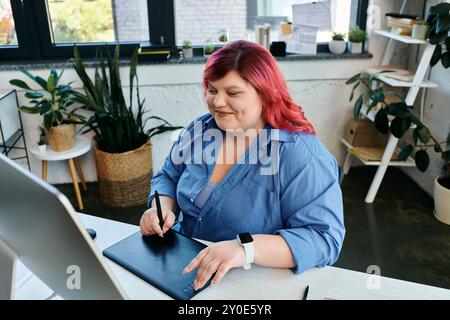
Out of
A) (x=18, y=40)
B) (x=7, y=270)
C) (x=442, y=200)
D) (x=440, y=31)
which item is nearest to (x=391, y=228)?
(x=442, y=200)

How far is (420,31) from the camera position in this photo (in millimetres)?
2725

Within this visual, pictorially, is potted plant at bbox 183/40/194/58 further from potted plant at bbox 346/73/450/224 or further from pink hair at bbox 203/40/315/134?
pink hair at bbox 203/40/315/134

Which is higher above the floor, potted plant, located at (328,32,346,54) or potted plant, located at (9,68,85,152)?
potted plant, located at (328,32,346,54)

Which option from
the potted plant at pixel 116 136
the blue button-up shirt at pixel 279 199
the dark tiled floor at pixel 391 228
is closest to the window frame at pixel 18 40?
the potted plant at pixel 116 136

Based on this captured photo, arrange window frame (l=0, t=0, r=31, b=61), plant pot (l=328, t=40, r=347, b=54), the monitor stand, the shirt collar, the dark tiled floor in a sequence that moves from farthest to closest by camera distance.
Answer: plant pot (l=328, t=40, r=347, b=54)
window frame (l=0, t=0, r=31, b=61)
the dark tiled floor
the shirt collar
the monitor stand

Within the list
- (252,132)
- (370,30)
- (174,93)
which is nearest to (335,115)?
(370,30)

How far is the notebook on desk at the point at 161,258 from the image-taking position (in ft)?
3.83

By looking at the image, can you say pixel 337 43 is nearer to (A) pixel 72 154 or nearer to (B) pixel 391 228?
(B) pixel 391 228

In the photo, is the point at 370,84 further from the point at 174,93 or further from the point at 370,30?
the point at 174,93

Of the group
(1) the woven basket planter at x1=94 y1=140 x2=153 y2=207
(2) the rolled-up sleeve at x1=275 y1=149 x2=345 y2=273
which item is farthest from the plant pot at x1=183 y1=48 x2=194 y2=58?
(2) the rolled-up sleeve at x1=275 y1=149 x2=345 y2=273

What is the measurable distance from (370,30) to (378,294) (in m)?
2.55

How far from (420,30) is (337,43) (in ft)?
2.19

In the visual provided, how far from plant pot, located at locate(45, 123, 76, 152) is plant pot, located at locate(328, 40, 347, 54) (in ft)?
6.19

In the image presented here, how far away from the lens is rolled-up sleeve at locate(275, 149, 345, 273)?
1.25 m
